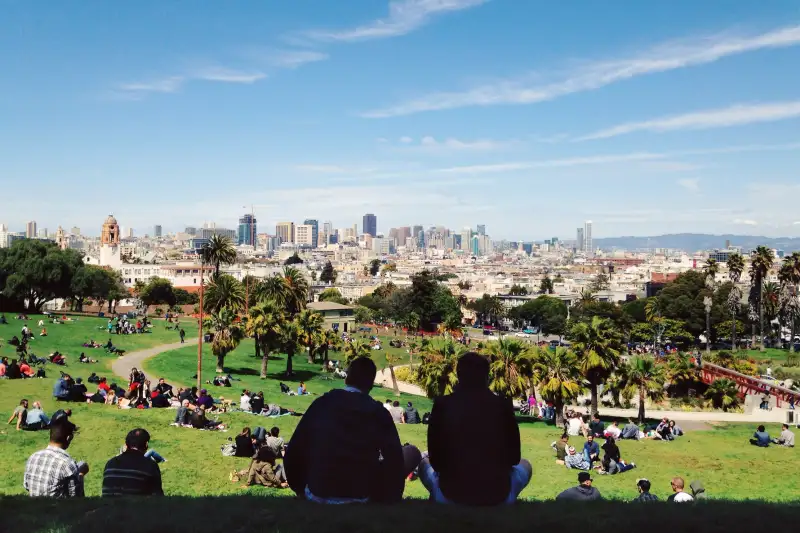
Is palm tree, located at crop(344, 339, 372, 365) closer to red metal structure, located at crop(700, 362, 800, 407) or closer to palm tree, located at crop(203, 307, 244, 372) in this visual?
palm tree, located at crop(203, 307, 244, 372)

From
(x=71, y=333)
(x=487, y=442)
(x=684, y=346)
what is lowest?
(x=684, y=346)

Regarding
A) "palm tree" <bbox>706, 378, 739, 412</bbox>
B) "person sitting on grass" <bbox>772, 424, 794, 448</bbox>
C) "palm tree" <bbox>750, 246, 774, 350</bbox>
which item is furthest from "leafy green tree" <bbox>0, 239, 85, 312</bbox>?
"palm tree" <bbox>750, 246, 774, 350</bbox>

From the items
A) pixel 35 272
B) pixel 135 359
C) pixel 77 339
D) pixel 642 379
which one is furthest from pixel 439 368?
pixel 35 272

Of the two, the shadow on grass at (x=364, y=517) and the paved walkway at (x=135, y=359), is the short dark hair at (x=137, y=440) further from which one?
the paved walkway at (x=135, y=359)

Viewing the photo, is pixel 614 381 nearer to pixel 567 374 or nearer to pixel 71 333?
pixel 567 374

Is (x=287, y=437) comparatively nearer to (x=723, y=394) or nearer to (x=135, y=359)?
(x=135, y=359)

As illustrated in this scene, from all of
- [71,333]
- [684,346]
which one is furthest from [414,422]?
[684,346]
